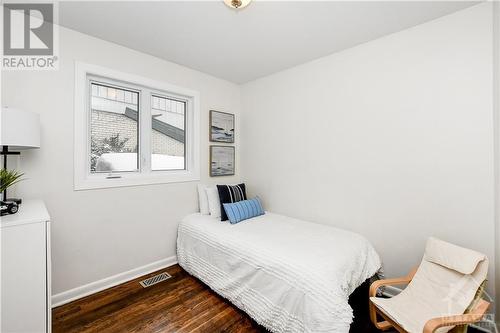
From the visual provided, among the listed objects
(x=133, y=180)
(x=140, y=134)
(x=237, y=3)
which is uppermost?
(x=237, y=3)

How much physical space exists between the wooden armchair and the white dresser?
225cm

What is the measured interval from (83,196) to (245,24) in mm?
2307

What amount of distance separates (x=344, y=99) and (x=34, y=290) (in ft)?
10.1

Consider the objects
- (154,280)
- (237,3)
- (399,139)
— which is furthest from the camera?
(154,280)

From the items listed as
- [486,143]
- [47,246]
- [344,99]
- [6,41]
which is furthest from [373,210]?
[6,41]

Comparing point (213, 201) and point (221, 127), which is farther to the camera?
point (221, 127)

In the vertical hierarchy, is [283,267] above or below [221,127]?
below

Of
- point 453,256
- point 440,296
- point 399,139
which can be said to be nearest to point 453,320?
point 440,296

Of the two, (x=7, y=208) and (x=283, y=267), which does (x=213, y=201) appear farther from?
(x=7, y=208)

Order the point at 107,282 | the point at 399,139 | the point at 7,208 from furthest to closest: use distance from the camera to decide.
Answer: the point at 107,282 → the point at 399,139 → the point at 7,208

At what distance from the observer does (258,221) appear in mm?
2771

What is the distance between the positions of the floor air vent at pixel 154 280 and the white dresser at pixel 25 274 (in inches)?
41.5

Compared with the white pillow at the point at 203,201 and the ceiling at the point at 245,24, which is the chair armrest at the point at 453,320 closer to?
the ceiling at the point at 245,24

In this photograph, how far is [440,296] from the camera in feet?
5.35
